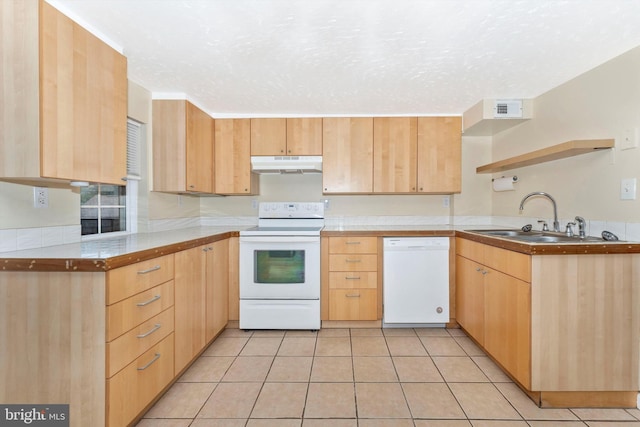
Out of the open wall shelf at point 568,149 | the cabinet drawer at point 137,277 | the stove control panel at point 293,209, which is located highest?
the open wall shelf at point 568,149

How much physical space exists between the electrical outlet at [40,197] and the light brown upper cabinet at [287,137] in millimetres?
1757

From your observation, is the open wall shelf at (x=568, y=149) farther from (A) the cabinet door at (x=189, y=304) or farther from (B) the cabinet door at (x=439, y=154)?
(A) the cabinet door at (x=189, y=304)

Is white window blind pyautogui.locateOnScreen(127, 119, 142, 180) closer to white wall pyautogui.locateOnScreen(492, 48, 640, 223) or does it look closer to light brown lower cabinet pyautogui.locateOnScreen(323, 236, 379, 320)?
light brown lower cabinet pyautogui.locateOnScreen(323, 236, 379, 320)

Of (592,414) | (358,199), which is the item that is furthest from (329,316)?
(592,414)

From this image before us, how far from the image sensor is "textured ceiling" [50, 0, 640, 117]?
152cm

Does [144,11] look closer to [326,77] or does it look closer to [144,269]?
[326,77]

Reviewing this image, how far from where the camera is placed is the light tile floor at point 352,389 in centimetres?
163

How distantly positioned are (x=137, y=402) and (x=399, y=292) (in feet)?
6.93

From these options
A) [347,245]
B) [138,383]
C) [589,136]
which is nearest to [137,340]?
[138,383]

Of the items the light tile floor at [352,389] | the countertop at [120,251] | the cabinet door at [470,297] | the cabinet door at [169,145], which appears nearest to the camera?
the countertop at [120,251]

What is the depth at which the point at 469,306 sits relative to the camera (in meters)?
2.52

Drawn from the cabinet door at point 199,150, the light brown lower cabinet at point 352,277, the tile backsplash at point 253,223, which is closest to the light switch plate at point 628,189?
the tile backsplash at point 253,223

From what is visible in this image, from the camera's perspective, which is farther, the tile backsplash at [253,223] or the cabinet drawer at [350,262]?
the cabinet drawer at [350,262]

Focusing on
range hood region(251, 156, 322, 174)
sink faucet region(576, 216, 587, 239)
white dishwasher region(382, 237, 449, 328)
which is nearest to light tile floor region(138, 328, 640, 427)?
white dishwasher region(382, 237, 449, 328)
